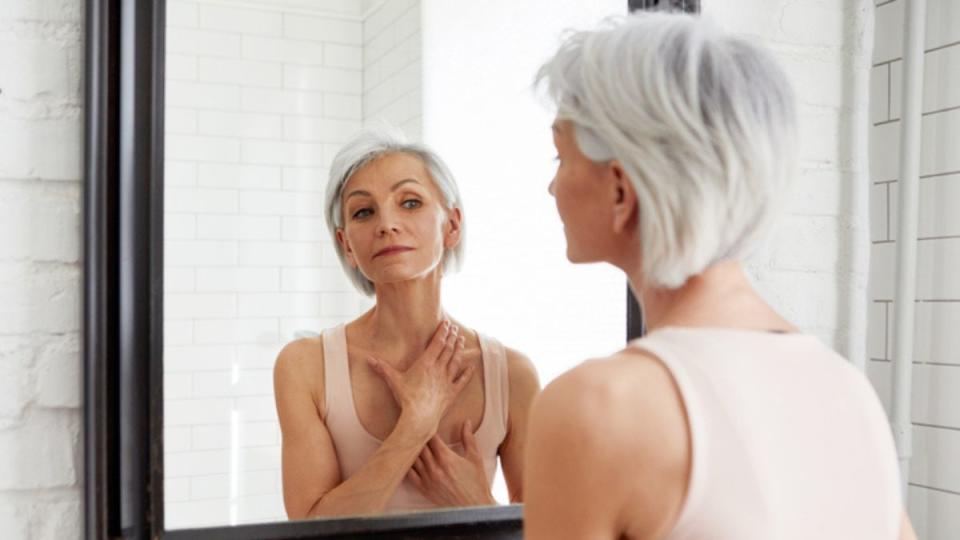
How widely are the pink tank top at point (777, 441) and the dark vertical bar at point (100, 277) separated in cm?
64

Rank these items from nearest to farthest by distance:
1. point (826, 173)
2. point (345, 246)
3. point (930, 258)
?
point (345, 246) < point (826, 173) < point (930, 258)

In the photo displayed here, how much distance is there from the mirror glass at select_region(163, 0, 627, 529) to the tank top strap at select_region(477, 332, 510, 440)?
0.05ft

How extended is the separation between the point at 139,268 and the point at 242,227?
12 cm

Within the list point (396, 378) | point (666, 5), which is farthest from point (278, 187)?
point (666, 5)

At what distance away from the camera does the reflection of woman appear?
1272mm

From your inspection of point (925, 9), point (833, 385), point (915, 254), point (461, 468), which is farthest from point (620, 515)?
point (925, 9)

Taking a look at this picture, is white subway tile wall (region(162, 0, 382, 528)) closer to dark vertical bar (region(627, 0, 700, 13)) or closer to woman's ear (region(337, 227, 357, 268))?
woman's ear (region(337, 227, 357, 268))

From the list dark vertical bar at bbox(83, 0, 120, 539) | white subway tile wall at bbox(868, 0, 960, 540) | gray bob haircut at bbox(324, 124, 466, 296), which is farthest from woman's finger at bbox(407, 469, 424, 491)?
white subway tile wall at bbox(868, 0, 960, 540)

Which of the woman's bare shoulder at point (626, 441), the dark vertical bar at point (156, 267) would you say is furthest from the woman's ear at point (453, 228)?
the woman's bare shoulder at point (626, 441)

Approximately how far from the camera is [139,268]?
3.89 ft

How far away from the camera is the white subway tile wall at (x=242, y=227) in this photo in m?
1.21

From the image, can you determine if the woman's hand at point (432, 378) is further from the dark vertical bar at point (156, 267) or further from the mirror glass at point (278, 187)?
the dark vertical bar at point (156, 267)

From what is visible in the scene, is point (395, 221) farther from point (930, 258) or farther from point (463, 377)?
point (930, 258)

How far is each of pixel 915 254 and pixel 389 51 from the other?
3.17 ft
